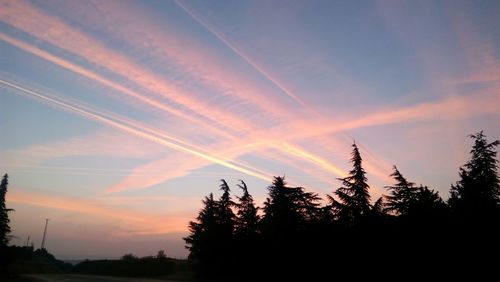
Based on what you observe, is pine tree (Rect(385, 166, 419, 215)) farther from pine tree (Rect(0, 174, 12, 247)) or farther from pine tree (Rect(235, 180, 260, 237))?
pine tree (Rect(0, 174, 12, 247))

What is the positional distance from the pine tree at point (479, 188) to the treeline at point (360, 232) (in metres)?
0.08

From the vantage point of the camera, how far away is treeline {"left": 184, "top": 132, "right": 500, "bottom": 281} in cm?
2509

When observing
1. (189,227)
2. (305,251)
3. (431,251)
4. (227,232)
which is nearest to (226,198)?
(227,232)

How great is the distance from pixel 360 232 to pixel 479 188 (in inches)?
385

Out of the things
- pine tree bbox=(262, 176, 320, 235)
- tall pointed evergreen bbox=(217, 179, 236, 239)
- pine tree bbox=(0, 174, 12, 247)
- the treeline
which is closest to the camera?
the treeline

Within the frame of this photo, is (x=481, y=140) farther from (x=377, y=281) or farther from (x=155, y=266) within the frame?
(x=155, y=266)

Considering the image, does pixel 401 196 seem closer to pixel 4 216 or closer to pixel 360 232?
pixel 360 232

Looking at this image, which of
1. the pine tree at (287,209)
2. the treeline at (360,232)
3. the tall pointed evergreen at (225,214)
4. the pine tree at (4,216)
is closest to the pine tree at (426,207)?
the treeline at (360,232)

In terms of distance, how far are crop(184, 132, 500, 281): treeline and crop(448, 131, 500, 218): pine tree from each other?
0.25 feet

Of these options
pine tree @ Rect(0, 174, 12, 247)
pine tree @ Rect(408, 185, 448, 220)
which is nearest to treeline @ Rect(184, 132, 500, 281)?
pine tree @ Rect(408, 185, 448, 220)

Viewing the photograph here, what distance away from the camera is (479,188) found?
30344 millimetres

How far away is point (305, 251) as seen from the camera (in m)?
31.3

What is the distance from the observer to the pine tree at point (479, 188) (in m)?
27.0

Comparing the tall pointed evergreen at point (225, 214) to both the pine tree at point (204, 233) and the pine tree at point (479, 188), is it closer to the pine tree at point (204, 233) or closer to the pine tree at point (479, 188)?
the pine tree at point (204, 233)
